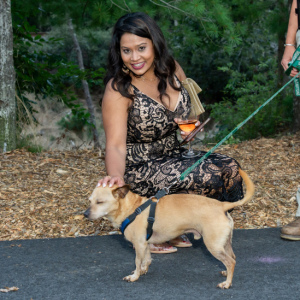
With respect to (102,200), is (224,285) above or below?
below

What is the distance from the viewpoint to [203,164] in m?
3.43

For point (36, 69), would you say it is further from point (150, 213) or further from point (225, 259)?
point (225, 259)

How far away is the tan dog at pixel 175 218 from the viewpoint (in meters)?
2.73

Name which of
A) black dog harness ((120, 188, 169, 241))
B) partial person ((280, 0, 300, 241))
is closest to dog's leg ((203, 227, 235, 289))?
→ black dog harness ((120, 188, 169, 241))

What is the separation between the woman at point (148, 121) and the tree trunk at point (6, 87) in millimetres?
2822

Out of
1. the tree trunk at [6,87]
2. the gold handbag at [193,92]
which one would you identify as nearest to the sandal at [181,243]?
the gold handbag at [193,92]

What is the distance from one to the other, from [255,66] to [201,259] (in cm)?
1136

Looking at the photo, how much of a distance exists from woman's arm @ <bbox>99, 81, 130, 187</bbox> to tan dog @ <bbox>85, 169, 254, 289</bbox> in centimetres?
30

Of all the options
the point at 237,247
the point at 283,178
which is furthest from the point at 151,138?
the point at 283,178

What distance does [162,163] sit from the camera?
3.48 meters

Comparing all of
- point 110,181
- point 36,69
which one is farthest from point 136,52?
point 36,69

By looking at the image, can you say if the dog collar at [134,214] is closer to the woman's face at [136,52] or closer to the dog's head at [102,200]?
the dog's head at [102,200]

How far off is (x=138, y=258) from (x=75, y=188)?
2243 millimetres

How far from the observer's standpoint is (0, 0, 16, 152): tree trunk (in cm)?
579
